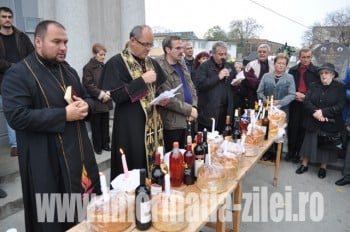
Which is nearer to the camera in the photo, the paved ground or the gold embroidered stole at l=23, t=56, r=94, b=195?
the gold embroidered stole at l=23, t=56, r=94, b=195

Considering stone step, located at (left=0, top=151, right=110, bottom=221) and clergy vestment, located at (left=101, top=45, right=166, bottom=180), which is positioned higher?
clergy vestment, located at (left=101, top=45, right=166, bottom=180)

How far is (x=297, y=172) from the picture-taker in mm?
4348

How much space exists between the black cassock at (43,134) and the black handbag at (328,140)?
3.40 metres

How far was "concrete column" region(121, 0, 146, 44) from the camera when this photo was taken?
573 cm

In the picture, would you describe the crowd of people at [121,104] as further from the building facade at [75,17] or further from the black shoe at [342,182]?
the building facade at [75,17]

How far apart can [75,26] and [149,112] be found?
2.87m

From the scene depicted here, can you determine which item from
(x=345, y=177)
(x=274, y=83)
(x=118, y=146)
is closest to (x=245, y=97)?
(x=274, y=83)

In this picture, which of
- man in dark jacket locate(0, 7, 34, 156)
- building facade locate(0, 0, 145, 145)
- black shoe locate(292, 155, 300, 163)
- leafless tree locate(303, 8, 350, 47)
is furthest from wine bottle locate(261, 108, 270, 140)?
leafless tree locate(303, 8, 350, 47)

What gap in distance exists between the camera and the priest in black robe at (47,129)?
5.95 feet

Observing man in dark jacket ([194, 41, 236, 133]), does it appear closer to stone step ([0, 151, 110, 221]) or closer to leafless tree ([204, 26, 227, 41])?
stone step ([0, 151, 110, 221])

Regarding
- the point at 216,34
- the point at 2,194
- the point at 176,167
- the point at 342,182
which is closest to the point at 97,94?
the point at 2,194

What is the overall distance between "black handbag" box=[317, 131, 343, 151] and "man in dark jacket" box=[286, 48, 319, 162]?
43 cm

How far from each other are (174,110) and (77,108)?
3.85 feet

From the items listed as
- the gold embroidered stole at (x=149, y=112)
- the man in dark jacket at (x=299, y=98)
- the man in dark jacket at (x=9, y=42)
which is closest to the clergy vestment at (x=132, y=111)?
the gold embroidered stole at (x=149, y=112)
